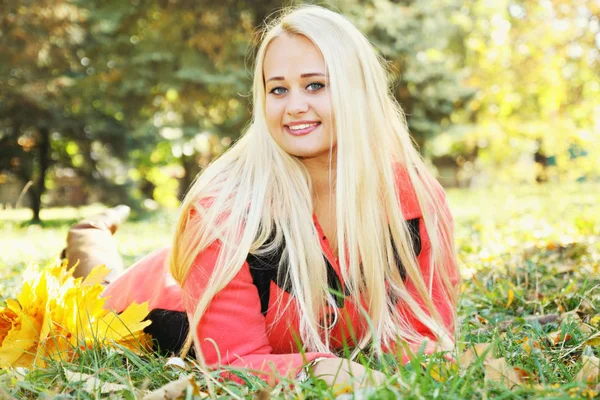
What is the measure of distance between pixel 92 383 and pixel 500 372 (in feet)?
3.57

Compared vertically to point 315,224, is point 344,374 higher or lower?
lower

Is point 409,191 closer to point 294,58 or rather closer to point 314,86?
point 314,86

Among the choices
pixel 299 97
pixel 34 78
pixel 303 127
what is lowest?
pixel 303 127

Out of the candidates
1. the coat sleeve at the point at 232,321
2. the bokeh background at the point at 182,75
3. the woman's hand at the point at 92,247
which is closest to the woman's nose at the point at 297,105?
the coat sleeve at the point at 232,321

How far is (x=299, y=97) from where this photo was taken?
7.41 ft

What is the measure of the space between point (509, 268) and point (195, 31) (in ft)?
26.5

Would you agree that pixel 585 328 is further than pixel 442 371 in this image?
Yes

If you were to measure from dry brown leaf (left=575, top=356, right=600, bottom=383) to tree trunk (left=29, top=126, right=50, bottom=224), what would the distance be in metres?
12.3

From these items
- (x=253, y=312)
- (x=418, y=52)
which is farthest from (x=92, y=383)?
(x=418, y=52)

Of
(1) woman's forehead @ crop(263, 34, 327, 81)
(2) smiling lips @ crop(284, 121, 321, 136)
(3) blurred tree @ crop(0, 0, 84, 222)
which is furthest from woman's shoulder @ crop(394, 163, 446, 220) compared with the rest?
(3) blurred tree @ crop(0, 0, 84, 222)

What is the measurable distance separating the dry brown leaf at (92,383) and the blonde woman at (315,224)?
15.3 inches

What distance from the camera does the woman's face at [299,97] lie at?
2.24 meters

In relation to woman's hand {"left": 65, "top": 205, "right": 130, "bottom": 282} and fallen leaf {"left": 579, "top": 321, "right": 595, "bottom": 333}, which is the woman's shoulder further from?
woman's hand {"left": 65, "top": 205, "right": 130, "bottom": 282}

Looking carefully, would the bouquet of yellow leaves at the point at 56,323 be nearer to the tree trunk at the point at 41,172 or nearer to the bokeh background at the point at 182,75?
the bokeh background at the point at 182,75
